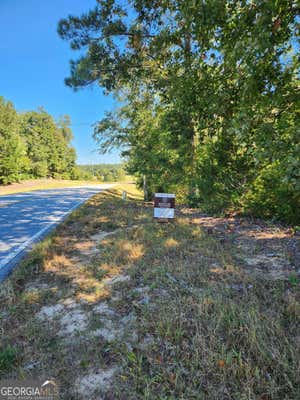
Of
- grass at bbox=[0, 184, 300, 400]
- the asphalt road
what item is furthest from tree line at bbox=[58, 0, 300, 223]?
the asphalt road

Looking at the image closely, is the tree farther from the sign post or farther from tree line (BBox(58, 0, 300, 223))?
the sign post

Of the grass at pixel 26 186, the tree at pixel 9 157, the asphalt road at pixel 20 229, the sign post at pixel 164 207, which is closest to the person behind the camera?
the asphalt road at pixel 20 229

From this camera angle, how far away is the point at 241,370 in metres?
1.54

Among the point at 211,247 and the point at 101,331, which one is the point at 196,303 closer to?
the point at 101,331

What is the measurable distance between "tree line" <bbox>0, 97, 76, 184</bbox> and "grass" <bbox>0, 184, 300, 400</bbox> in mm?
22176

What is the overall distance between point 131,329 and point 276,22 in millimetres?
3909

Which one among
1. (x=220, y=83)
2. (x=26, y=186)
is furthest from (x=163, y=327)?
(x=26, y=186)

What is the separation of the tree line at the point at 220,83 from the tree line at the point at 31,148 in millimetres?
18095

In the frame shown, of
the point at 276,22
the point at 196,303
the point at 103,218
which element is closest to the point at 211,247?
the point at 196,303

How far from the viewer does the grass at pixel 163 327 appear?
1524 millimetres

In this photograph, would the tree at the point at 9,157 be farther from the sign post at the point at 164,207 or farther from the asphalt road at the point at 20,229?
the sign post at the point at 164,207

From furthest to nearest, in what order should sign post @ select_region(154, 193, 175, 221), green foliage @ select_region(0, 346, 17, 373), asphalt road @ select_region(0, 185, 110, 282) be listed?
1. sign post @ select_region(154, 193, 175, 221)
2. asphalt road @ select_region(0, 185, 110, 282)
3. green foliage @ select_region(0, 346, 17, 373)

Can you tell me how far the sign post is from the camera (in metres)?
5.71

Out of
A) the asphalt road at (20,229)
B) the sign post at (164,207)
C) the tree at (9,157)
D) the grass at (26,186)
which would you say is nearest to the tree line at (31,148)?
the tree at (9,157)
